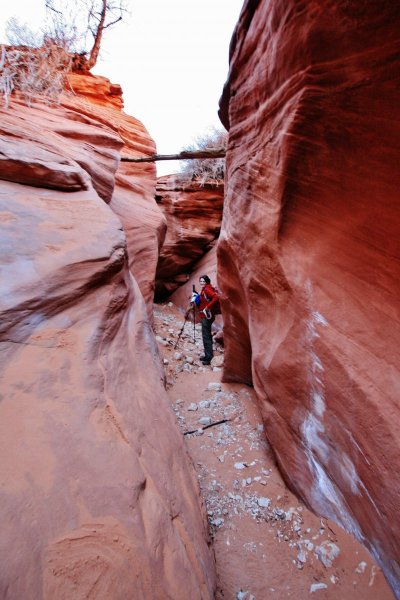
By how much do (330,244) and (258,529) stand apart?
2358 millimetres

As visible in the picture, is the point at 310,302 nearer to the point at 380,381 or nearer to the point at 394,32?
the point at 380,381

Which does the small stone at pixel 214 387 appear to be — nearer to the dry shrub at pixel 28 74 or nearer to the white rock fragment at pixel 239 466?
the white rock fragment at pixel 239 466

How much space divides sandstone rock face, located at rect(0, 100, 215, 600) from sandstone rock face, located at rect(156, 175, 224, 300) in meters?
7.86

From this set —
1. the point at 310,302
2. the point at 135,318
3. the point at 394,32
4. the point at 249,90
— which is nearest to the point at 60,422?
the point at 135,318

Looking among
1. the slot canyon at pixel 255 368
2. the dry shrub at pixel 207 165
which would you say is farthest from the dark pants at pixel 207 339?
the dry shrub at pixel 207 165

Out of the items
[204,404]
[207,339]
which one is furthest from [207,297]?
[204,404]

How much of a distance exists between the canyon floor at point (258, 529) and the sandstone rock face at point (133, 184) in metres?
2.86

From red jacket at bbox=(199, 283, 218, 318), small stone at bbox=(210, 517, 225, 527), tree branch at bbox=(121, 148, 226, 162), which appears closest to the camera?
small stone at bbox=(210, 517, 225, 527)

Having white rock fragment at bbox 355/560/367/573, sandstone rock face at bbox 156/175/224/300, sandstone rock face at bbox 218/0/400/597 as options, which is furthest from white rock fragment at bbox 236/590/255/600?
sandstone rock face at bbox 156/175/224/300

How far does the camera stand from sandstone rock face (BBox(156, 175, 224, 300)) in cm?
1098

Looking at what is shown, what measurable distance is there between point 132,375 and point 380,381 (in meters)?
1.71

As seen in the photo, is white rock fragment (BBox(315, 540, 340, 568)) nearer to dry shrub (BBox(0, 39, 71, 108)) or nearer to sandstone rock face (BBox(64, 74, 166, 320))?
sandstone rock face (BBox(64, 74, 166, 320))

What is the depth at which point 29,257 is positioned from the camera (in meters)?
2.29

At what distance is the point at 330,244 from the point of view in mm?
2193
